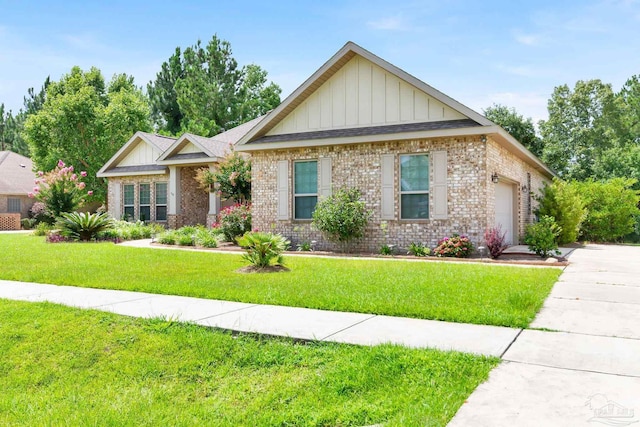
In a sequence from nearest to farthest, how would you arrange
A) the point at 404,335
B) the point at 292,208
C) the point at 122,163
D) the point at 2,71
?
the point at 404,335 → the point at 292,208 → the point at 122,163 → the point at 2,71

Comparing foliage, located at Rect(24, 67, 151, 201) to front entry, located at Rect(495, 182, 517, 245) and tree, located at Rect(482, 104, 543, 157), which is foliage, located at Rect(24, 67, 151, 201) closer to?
tree, located at Rect(482, 104, 543, 157)

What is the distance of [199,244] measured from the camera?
17.5 meters

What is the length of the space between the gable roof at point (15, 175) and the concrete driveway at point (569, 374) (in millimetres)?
37700

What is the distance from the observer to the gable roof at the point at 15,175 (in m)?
35.5

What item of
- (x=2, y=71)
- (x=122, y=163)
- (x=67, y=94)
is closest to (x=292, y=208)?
(x=122, y=163)

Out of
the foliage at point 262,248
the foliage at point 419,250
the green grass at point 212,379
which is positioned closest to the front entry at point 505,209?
the foliage at point 419,250

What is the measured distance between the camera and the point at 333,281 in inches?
348

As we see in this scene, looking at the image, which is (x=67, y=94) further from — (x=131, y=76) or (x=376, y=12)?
(x=376, y=12)

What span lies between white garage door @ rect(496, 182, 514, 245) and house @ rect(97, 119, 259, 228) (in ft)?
36.6

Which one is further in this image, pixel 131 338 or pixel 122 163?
pixel 122 163

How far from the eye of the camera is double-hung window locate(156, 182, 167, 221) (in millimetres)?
24406

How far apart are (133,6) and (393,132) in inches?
328

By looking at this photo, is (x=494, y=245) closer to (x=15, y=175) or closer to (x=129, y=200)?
(x=129, y=200)

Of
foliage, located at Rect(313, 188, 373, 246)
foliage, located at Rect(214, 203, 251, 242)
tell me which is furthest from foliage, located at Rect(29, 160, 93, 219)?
foliage, located at Rect(313, 188, 373, 246)
